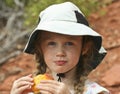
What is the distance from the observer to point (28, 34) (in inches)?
338

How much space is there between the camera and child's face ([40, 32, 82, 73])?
3635 mm

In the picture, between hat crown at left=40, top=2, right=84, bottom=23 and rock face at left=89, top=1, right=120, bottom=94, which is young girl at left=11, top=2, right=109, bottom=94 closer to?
hat crown at left=40, top=2, right=84, bottom=23

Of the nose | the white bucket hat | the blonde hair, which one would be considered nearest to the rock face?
the blonde hair

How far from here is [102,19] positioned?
8820mm

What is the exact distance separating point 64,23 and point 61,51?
20cm

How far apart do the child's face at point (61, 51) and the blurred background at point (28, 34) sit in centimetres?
310

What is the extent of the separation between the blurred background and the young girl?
9.57ft

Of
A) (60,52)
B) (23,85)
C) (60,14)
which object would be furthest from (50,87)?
(60,14)

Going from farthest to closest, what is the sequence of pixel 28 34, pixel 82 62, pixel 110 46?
1. pixel 28 34
2. pixel 110 46
3. pixel 82 62

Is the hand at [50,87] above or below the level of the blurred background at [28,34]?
above

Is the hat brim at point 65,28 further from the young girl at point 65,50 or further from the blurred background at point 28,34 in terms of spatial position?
the blurred background at point 28,34

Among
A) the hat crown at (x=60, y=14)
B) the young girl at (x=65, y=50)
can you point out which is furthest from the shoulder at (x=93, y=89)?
the hat crown at (x=60, y=14)

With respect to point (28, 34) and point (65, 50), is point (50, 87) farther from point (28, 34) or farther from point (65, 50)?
point (28, 34)

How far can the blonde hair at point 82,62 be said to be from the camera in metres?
3.82
